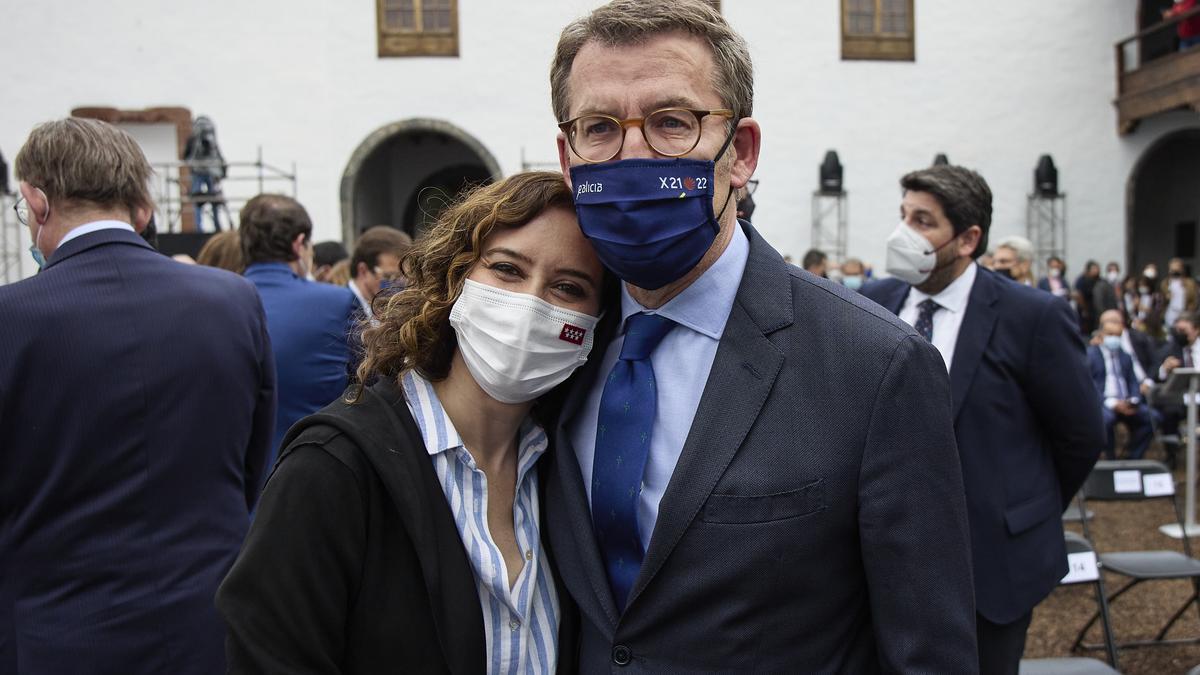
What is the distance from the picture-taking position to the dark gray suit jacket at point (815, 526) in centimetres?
143

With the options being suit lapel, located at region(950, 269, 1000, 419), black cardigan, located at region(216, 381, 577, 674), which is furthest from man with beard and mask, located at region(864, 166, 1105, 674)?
black cardigan, located at region(216, 381, 577, 674)

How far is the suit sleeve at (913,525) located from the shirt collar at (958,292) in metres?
1.84

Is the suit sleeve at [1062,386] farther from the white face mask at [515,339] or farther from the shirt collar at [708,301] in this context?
the white face mask at [515,339]

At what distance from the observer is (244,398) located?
8.17 feet

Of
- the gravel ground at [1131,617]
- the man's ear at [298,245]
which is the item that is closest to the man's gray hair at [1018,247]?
the gravel ground at [1131,617]

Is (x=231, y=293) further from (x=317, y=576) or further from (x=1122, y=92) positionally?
(x=1122, y=92)

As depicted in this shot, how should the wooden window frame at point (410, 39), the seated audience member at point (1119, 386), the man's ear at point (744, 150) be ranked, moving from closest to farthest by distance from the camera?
the man's ear at point (744, 150) → the seated audience member at point (1119, 386) → the wooden window frame at point (410, 39)

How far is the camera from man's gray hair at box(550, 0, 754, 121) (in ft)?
4.97

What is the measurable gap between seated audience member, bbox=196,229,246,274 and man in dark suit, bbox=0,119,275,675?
187cm

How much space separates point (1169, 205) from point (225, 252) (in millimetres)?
19820

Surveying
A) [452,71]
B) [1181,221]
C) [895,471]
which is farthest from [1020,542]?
[1181,221]

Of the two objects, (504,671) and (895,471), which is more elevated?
(895,471)

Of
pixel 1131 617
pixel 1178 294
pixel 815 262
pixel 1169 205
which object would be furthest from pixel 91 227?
pixel 1169 205

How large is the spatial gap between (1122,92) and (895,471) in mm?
16414
